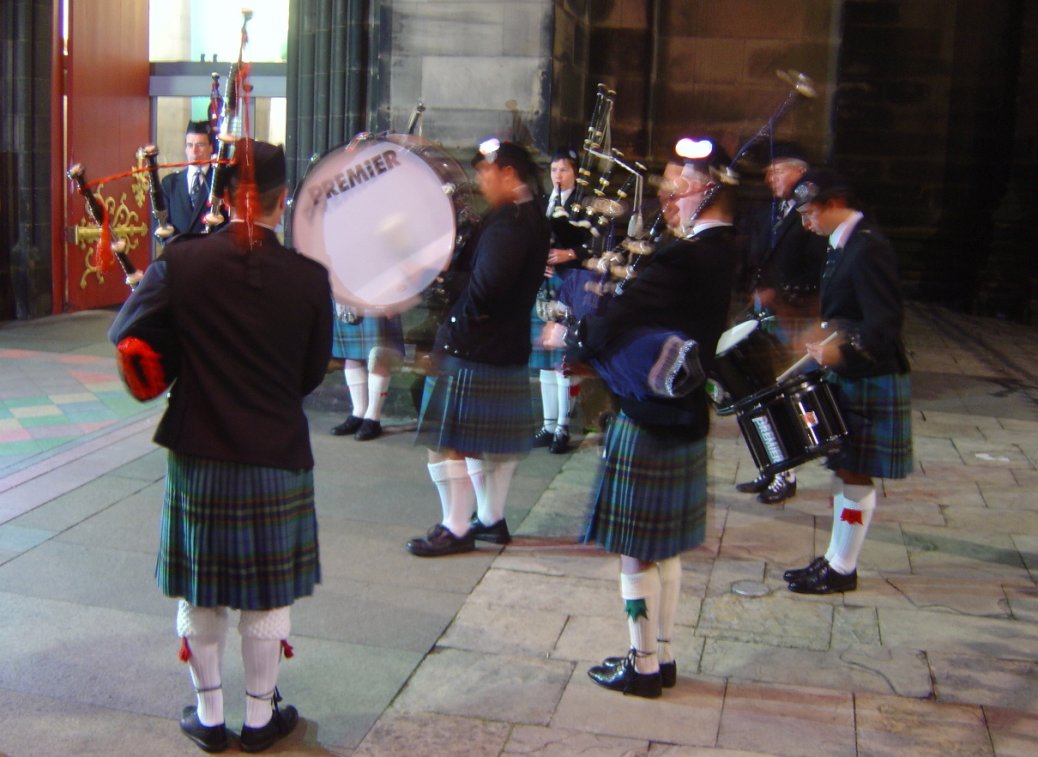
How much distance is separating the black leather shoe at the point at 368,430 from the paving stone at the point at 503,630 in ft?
8.04

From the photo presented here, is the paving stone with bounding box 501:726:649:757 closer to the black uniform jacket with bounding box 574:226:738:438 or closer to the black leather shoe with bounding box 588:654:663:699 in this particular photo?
the black leather shoe with bounding box 588:654:663:699

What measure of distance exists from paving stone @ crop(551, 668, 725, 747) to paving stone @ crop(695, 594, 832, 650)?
44 cm

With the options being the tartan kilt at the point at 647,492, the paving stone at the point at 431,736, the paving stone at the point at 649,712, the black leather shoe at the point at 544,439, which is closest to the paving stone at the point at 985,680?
the paving stone at the point at 649,712

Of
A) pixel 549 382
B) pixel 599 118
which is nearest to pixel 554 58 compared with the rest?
pixel 599 118

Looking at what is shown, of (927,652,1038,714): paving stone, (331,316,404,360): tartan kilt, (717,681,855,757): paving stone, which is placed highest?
(331,316,404,360): tartan kilt

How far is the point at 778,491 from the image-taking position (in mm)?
5922

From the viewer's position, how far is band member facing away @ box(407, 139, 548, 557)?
4.64 metres

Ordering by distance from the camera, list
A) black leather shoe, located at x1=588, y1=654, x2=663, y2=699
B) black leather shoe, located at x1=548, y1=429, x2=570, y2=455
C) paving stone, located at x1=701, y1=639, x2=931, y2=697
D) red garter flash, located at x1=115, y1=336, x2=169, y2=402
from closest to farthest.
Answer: red garter flash, located at x1=115, y1=336, x2=169, y2=402 → black leather shoe, located at x1=588, y1=654, x2=663, y2=699 → paving stone, located at x1=701, y1=639, x2=931, y2=697 → black leather shoe, located at x1=548, y1=429, x2=570, y2=455

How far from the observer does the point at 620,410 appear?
3.59 metres

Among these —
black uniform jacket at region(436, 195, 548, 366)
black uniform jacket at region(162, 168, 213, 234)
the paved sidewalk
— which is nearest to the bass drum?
black uniform jacket at region(436, 195, 548, 366)

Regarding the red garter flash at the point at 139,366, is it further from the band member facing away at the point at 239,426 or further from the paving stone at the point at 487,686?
the paving stone at the point at 487,686

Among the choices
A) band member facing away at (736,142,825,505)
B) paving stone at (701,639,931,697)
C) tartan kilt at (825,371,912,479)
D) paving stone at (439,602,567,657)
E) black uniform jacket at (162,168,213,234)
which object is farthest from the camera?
black uniform jacket at (162,168,213,234)

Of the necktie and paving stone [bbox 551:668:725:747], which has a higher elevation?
the necktie

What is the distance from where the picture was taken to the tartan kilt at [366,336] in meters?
6.75
